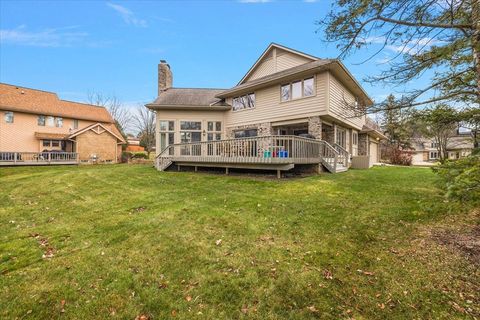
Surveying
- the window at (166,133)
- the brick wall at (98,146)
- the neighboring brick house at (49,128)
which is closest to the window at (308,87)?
the window at (166,133)

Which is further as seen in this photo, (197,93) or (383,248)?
(197,93)

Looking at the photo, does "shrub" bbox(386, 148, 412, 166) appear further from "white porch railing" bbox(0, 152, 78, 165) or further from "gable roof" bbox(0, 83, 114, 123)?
"gable roof" bbox(0, 83, 114, 123)

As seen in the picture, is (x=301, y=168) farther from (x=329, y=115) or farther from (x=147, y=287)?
(x=147, y=287)

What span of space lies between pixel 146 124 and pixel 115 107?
8.32 meters

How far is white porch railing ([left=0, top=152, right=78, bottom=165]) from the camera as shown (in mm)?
19500

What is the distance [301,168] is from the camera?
1065cm

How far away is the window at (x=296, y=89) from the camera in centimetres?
1216

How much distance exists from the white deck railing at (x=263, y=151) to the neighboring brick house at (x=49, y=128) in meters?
16.8

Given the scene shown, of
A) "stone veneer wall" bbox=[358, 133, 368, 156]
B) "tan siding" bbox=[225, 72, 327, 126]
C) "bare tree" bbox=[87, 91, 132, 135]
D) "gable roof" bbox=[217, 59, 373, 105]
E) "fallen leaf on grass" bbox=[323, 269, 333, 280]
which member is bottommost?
"fallen leaf on grass" bbox=[323, 269, 333, 280]

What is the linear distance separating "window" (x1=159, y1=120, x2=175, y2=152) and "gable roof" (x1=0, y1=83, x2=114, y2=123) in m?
17.4

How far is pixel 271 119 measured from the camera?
527 inches

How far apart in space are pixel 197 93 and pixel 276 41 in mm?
6946

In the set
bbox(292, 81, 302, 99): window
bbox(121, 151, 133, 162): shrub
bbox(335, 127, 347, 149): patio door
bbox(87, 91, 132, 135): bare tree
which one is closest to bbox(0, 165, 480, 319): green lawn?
bbox(292, 81, 302, 99): window

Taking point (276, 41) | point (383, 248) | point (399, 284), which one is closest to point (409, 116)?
point (383, 248)
